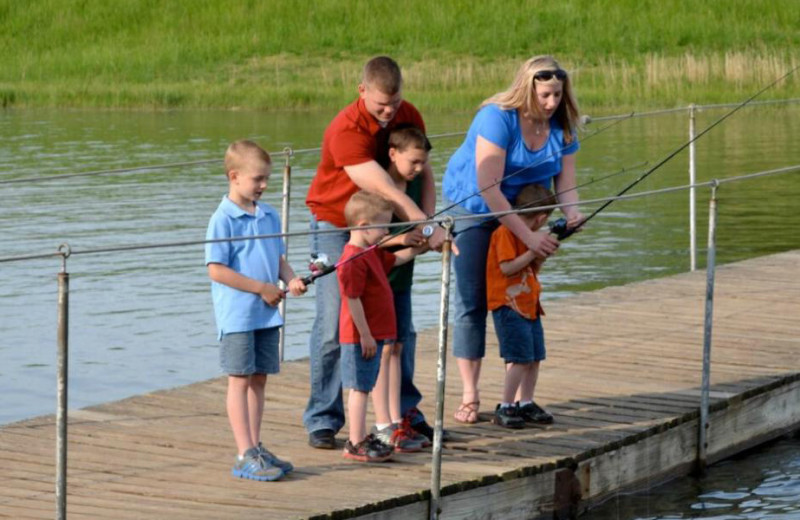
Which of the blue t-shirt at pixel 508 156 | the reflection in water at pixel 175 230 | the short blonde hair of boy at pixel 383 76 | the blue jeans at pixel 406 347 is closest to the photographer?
the short blonde hair of boy at pixel 383 76

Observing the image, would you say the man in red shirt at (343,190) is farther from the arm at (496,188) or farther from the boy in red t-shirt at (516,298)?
the boy in red t-shirt at (516,298)

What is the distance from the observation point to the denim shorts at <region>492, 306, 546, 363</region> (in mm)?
6648

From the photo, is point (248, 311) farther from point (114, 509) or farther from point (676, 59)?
point (676, 59)

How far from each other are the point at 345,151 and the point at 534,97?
0.87 metres

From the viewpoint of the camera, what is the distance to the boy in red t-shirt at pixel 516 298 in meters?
6.58

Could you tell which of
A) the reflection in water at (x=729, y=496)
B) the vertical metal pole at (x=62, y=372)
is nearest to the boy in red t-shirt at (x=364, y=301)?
the reflection in water at (x=729, y=496)

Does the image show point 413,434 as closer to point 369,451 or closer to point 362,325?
point 369,451

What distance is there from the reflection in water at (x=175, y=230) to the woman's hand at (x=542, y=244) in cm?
367

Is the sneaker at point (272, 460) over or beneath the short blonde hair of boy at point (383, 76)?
beneath

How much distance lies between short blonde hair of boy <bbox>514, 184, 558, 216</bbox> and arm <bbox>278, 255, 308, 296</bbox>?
3.53 ft

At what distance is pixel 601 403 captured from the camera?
7309 millimetres

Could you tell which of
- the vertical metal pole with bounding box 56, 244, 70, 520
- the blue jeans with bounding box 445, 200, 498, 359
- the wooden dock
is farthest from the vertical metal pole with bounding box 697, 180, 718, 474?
the vertical metal pole with bounding box 56, 244, 70, 520

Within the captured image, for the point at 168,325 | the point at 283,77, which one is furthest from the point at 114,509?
the point at 283,77

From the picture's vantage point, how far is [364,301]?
6.02m
